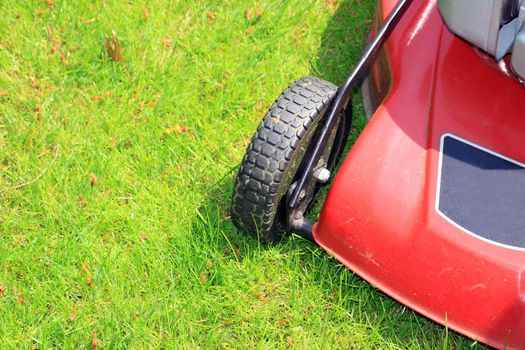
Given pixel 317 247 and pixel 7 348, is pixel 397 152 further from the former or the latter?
pixel 7 348

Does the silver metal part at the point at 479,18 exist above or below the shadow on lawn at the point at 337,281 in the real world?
above

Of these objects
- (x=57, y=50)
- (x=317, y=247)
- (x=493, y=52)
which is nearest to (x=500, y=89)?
(x=493, y=52)

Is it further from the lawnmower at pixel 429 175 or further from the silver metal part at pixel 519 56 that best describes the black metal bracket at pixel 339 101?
the silver metal part at pixel 519 56

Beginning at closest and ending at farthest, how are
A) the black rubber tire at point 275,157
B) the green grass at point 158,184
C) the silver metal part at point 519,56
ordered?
the silver metal part at point 519,56 < the black rubber tire at point 275,157 < the green grass at point 158,184

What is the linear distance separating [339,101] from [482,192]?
0.35 m

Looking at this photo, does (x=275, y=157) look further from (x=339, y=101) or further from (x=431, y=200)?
(x=431, y=200)

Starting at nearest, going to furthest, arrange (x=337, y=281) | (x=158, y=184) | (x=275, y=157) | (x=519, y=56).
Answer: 1. (x=519, y=56)
2. (x=275, y=157)
3. (x=337, y=281)
4. (x=158, y=184)

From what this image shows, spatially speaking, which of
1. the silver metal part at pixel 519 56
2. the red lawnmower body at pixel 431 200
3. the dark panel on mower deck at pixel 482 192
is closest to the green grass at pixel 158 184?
the red lawnmower body at pixel 431 200

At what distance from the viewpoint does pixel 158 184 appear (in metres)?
2.07

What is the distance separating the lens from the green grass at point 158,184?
1.84 m

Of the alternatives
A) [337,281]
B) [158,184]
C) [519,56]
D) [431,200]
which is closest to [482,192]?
[431,200]

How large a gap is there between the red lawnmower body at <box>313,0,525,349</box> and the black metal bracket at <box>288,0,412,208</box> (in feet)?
0.21

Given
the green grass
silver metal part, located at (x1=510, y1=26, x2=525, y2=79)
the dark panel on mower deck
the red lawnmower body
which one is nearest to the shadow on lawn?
the green grass

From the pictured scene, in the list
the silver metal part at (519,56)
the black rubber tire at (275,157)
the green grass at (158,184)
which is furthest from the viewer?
the green grass at (158,184)
